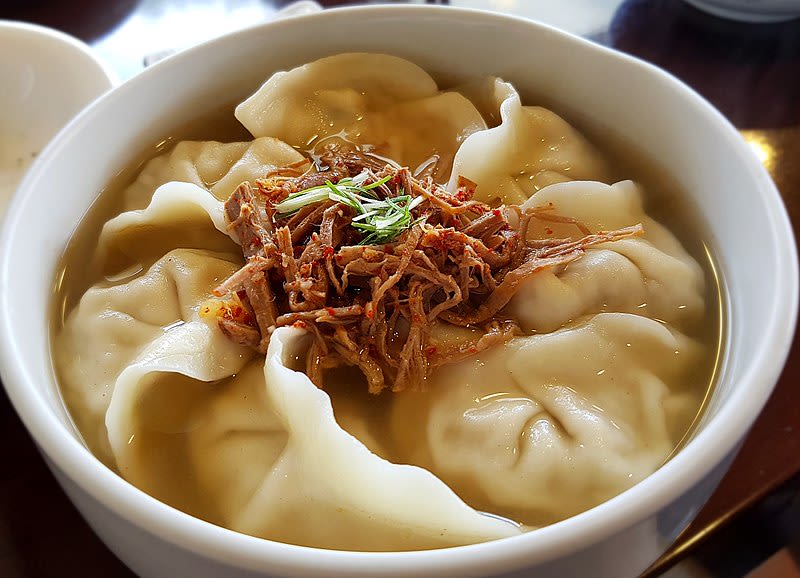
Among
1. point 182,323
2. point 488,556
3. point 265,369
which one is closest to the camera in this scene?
point 488,556

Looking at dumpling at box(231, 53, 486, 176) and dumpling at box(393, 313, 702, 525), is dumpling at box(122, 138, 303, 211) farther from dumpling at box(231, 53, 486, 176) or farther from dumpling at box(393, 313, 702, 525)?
dumpling at box(393, 313, 702, 525)

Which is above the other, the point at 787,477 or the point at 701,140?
the point at 701,140

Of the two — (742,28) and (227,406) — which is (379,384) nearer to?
(227,406)

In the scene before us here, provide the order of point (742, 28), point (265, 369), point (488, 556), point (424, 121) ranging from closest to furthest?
point (488, 556) < point (265, 369) < point (424, 121) < point (742, 28)

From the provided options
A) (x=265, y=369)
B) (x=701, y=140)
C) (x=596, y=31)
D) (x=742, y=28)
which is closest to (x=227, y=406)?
(x=265, y=369)

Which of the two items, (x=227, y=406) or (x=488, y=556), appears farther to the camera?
(x=227, y=406)

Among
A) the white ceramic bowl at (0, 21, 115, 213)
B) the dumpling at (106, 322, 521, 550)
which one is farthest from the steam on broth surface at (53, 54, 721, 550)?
the white ceramic bowl at (0, 21, 115, 213)

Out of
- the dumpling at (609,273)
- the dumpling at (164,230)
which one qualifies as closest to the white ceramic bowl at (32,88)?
the dumpling at (164,230)
